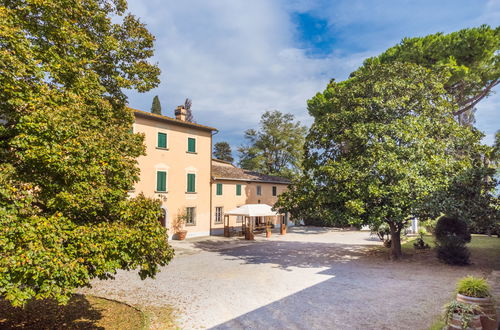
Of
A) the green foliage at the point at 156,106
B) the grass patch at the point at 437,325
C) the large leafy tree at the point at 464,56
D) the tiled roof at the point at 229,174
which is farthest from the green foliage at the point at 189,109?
the grass patch at the point at 437,325

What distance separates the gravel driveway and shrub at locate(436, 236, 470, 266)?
1.96 feet

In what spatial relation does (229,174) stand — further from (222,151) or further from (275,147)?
(222,151)

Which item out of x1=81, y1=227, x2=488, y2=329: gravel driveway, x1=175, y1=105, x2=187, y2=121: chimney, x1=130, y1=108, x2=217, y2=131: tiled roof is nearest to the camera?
x1=81, y1=227, x2=488, y2=329: gravel driveway

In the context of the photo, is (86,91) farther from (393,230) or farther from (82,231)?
(393,230)

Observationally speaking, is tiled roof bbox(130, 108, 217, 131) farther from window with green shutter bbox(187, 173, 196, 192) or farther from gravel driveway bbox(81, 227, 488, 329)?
gravel driveway bbox(81, 227, 488, 329)

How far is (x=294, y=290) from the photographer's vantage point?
34.3 feet

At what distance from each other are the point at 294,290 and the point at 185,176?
15270 millimetres

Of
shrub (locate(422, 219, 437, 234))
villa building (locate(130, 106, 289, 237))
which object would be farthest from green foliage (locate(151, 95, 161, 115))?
shrub (locate(422, 219, 437, 234))

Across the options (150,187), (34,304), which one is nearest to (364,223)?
(34,304)

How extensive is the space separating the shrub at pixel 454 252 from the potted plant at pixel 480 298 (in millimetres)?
8763

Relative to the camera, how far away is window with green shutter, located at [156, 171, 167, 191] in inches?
864

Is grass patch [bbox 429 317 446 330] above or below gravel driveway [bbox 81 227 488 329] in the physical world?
above

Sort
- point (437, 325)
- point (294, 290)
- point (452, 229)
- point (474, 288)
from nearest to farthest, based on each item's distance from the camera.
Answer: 1. point (474, 288)
2. point (437, 325)
3. point (294, 290)
4. point (452, 229)

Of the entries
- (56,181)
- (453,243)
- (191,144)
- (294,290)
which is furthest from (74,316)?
(191,144)
